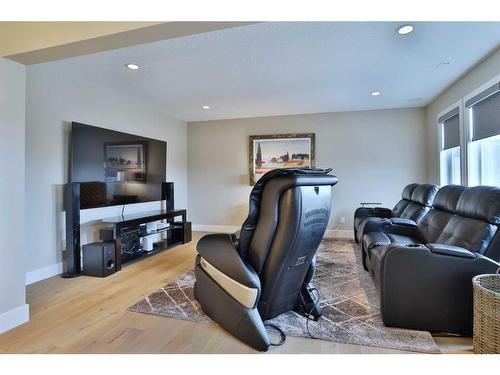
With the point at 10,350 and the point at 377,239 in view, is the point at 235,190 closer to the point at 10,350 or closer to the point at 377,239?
the point at 377,239

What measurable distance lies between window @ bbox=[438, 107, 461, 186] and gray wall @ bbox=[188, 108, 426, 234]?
0.70 m

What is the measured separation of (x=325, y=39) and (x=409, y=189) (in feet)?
8.81

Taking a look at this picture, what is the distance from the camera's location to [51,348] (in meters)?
1.80

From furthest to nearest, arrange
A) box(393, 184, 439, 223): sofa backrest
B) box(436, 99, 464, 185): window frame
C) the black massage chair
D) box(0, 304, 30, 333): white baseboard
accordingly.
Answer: box(436, 99, 464, 185): window frame → box(393, 184, 439, 223): sofa backrest → box(0, 304, 30, 333): white baseboard → the black massage chair

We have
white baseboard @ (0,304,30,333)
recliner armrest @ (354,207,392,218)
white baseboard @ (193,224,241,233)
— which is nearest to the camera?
white baseboard @ (0,304,30,333)

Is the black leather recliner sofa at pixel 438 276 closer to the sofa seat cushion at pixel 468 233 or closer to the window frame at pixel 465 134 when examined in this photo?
the sofa seat cushion at pixel 468 233

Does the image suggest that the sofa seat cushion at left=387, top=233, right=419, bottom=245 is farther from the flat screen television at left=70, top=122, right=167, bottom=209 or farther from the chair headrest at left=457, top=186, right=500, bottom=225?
the flat screen television at left=70, top=122, right=167, bottom=209

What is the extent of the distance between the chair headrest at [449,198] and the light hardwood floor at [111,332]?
4.28ft

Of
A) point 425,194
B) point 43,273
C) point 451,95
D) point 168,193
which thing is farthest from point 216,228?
point 451,95

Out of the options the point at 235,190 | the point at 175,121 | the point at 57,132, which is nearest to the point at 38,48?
the point at 57,132

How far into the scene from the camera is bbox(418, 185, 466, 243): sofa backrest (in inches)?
109

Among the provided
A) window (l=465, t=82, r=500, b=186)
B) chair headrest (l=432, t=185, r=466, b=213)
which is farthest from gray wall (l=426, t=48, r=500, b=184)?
chair headrest (l=432, t=185, r=466, b=213)

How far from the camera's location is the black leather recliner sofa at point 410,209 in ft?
11.4

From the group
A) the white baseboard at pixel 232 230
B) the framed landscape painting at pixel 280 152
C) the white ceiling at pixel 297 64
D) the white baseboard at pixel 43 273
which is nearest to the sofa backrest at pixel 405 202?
the white baseboard at pixel 232 230
